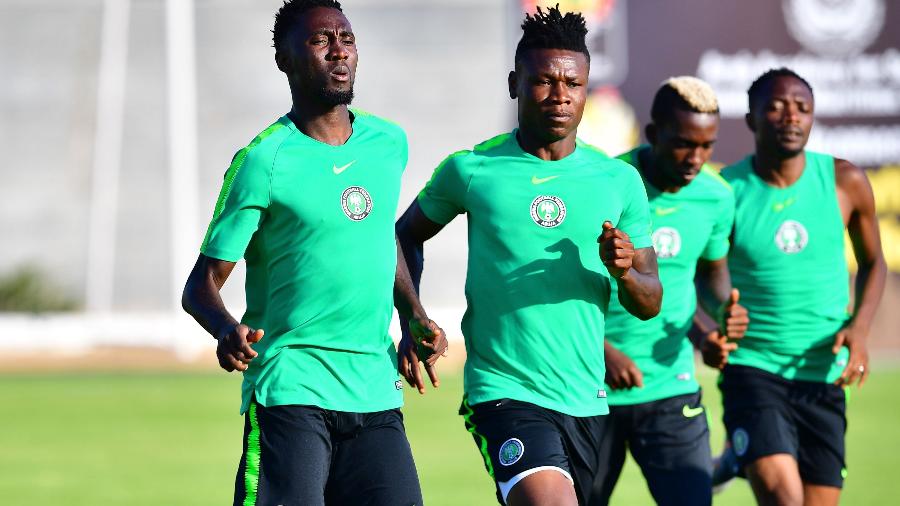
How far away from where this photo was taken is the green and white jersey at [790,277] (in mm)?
7012

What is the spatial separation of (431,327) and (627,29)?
16033mm

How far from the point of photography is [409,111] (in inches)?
975

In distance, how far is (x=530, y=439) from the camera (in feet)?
17.4

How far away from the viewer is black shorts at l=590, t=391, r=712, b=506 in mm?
6277

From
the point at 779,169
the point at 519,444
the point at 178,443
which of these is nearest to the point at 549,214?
the point at 519,444

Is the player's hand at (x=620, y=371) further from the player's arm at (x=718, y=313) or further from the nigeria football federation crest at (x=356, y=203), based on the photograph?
the nigeria football federation crest at (x=356, y=203)

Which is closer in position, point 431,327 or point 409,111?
point 431,327

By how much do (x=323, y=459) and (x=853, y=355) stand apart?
3.08m

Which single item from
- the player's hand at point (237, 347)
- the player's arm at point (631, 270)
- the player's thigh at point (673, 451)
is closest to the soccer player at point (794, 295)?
the player's thigh at point (673, 451)

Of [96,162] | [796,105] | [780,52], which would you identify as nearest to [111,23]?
[96,162]

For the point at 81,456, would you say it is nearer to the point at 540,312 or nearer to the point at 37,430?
the point at 37,430

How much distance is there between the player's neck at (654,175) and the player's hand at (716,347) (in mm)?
721

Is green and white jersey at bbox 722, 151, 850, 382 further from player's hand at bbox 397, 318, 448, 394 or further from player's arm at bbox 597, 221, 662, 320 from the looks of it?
player's hand at bbox 397, 318, 448, 394

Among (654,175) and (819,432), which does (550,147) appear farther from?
(819,432)
